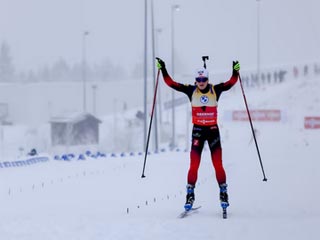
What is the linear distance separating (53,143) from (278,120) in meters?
17.9

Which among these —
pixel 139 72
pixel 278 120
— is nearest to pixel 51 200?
pixel 278 120

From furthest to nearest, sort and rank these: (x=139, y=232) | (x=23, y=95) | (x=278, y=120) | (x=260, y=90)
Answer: (x=23, y=95) < (x=260, y=90) < (x=278, y=120) < (x=139, y=232)

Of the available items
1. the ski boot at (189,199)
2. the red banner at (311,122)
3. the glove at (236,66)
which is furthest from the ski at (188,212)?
the red banner at (311,122)

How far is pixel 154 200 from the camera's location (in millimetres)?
10570

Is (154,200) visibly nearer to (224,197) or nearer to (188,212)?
(188,212)

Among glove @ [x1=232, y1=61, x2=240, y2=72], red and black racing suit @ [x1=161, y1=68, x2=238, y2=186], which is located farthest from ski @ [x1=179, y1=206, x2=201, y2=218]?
glove @ [x1=232, y1=61, x2=240, y2=72]

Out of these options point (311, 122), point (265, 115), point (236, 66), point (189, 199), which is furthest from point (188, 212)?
point (265, 115)

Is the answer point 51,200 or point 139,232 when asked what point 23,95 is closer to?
point 51,200

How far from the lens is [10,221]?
25.2ft

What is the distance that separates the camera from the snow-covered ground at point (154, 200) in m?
6.79

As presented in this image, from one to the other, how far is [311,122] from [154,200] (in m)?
26.1

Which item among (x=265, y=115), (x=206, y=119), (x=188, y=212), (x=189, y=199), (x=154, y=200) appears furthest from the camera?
(x=265, y=115)

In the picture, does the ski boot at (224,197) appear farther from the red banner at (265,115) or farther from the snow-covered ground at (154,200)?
the red banner at (265,115)

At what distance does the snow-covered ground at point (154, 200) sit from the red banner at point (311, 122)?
30.1ft
